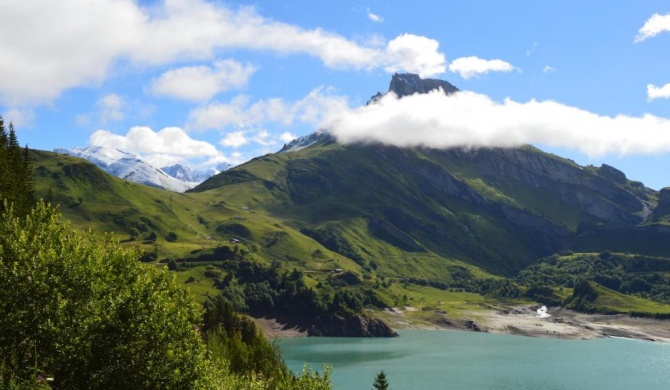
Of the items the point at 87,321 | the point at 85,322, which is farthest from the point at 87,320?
the point at 85,322

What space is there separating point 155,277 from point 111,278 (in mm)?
4691

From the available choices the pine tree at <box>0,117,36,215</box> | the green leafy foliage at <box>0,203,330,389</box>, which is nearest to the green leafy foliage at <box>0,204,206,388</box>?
the green leafy foliage at <box>0,203,330,389</box>

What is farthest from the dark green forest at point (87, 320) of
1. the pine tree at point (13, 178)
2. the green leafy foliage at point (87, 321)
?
the pine tree at point (13, 178)

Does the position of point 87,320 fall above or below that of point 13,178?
below

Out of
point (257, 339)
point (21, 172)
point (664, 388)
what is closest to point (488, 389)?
point (664, 388)

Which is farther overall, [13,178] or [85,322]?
[13,178]

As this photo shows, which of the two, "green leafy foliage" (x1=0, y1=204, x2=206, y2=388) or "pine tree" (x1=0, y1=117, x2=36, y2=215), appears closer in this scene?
"green leafy foliage" (x1=0, y1=204, x2=206, y2=388)

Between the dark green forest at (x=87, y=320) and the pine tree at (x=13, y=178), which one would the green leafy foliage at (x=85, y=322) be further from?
the pine tree at (x=13, y=178)

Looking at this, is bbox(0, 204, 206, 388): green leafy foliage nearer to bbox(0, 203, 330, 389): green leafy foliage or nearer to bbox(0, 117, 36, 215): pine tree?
bbox(0, 203, 330, 389): green leafy foliage

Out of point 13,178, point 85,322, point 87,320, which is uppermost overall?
point 13,178

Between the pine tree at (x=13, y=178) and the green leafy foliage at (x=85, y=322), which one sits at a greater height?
the pine tree at (x=13, y=178)

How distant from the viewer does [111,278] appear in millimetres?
48500

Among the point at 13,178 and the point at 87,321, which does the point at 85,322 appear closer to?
the point at 87,321

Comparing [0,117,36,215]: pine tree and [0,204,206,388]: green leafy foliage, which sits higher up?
[0,117,36,215]: pine tree
